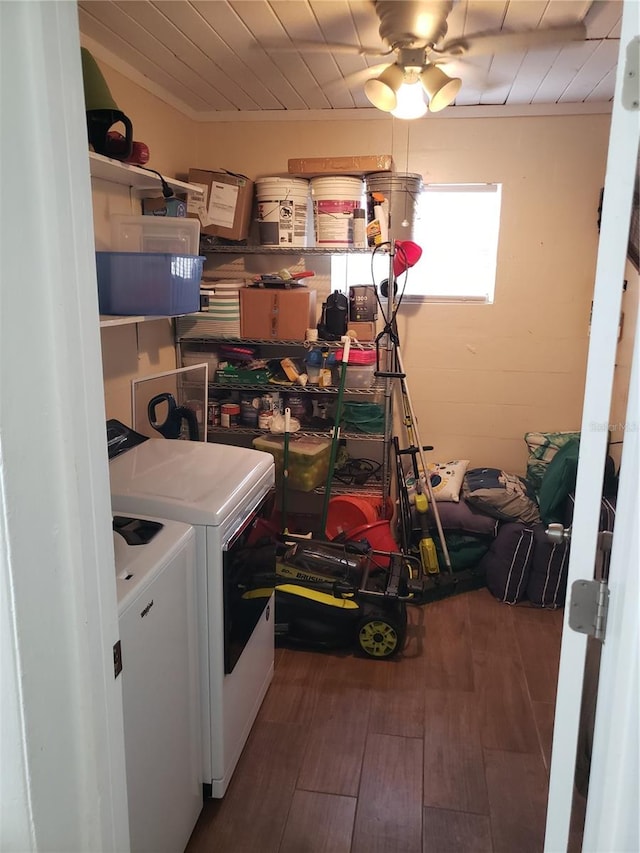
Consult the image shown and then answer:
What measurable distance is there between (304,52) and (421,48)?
514 millimetres

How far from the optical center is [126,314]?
2.20 metres

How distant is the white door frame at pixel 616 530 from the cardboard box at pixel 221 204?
2.69 meters

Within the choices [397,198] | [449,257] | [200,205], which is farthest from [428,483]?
[200,205]

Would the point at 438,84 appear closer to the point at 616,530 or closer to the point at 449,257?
the point at 449,257

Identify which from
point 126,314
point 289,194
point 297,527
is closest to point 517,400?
point 297,527

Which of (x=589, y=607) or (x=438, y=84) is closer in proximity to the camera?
(x=589, y=607)

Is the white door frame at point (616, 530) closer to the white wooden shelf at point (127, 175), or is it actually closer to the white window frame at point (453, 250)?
the white wooden shelf at point (127, 175)

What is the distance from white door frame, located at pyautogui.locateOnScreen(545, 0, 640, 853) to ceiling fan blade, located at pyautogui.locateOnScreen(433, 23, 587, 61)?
1669 millimetres

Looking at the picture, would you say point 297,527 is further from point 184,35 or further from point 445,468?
point 184,35

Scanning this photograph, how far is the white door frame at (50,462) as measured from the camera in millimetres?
761

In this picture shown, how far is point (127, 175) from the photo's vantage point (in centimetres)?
247

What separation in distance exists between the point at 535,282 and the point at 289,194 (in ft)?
4.66

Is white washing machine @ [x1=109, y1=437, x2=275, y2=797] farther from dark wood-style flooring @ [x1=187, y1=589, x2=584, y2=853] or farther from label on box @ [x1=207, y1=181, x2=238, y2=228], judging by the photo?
label on box @ [x1=207, y1=181, x2=238, y2=228]

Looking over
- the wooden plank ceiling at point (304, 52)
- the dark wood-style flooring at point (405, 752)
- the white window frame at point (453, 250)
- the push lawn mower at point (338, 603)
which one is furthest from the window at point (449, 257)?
the dark wood-style flooring at point (405, 752)
